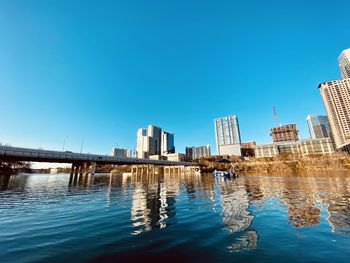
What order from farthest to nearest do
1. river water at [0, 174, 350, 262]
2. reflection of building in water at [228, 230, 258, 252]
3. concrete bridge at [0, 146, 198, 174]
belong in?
concrete bridge at [0, 146, 198, 174] → reflection of building in water at [228, 230, 258, 252] → river water at [0, 174, 350, 262]

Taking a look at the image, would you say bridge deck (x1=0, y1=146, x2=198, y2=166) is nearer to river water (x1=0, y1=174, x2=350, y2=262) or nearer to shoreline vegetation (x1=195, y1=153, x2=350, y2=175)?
river water (x1=0, y1=174, x2=350, y2=262)

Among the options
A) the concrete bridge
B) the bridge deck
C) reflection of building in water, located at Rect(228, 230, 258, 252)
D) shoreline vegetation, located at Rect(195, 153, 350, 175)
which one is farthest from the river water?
shoreline vegetation, located at Rect(195, 153, 350, 175)

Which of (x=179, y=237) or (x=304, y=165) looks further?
(x=304, y=165)

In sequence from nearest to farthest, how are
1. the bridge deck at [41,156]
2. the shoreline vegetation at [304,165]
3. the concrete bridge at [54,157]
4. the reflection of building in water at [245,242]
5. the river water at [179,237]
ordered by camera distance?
the river water at [179,237]
the reflection of building in water at [245,242]
the bridge deck at [41,156]
the concrete bridge at [54,157]
the shoreline vegetation at [304,165]

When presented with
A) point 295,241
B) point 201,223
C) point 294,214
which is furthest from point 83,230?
point 294,214

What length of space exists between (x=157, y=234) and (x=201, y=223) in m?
4.05

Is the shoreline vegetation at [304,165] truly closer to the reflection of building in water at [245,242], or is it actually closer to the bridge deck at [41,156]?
the bridge deck at [41,156]

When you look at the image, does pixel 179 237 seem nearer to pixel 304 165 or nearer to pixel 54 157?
pixel 54 157

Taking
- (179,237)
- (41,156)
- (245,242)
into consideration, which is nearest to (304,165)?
(245,242)

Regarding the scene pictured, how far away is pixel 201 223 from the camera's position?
42.8ft

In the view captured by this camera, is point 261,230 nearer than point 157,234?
No

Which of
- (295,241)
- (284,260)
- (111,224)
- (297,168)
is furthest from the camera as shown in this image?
(297,168)

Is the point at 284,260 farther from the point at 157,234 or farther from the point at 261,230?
the point at 157,234

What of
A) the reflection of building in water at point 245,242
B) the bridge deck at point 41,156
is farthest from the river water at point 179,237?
the bridge deck at point 41,156
